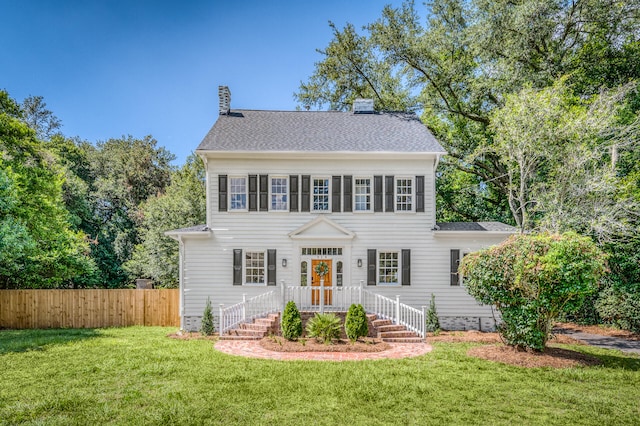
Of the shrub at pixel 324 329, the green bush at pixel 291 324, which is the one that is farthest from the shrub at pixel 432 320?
the green bush at pixel 291 324

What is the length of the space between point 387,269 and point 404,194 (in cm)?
273

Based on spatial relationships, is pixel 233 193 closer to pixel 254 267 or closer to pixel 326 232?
pixel 254 267

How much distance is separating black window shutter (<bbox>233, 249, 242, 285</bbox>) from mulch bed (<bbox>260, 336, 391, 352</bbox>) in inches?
114

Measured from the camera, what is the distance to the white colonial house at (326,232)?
13617mm

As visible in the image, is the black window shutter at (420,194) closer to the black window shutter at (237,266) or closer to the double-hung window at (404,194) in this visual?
the double-hung window at (404,194)

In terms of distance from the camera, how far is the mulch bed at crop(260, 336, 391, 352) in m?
10.2

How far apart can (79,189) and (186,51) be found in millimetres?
13957

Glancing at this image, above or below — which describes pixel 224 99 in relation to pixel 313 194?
above

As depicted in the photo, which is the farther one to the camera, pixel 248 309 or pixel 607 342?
pixel 248 309

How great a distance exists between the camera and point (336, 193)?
46.0ft

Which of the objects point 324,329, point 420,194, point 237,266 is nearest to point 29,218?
point 237,266

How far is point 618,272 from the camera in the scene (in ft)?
46.0

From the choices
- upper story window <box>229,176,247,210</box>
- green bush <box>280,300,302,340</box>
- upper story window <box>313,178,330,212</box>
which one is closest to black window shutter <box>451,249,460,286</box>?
upper story window <box>313,178,330,212</box>

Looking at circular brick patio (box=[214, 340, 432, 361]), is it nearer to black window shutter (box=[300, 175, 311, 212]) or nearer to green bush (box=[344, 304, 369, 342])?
green bush (box=[344, 304, 369, 342])
